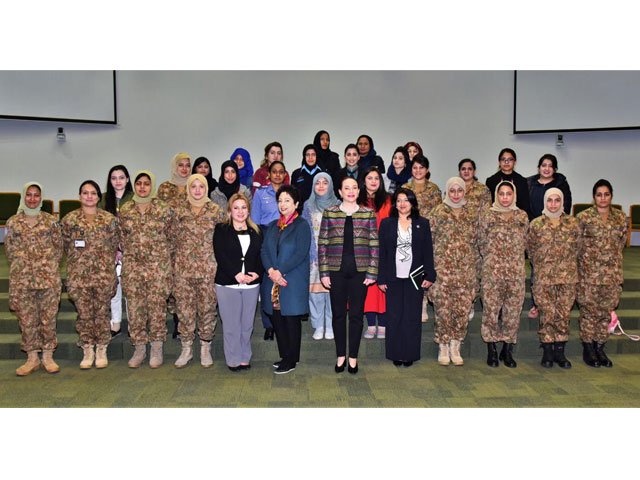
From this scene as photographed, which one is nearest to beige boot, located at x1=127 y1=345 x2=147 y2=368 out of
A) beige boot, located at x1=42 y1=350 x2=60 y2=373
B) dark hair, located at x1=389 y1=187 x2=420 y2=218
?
beige boot, located at x1=42 y1=350 x2=60 y2=373

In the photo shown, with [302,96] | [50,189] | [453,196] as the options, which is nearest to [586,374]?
[453,196]

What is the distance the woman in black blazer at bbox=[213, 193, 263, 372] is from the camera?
14.1 ft

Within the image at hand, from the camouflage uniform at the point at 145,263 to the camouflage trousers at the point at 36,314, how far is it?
59 cm

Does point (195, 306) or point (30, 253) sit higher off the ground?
point (30, 253)

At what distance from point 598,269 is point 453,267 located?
3.90 feet

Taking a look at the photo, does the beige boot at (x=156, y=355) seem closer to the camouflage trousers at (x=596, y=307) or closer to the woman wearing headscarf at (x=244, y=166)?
the woman wearing headscarf at (x=244, y=166)

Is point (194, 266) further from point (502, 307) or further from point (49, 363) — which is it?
point (502, 307)

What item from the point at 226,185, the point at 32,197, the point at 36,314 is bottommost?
the point at 36,314

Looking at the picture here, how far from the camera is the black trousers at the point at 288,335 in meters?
4.32

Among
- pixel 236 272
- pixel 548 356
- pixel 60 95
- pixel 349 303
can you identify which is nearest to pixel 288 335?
pixel 349 303

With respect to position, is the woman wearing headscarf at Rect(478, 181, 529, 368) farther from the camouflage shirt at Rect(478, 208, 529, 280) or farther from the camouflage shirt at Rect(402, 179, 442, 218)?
the camouflage shirt at Rect(402, 179, 442, 218)

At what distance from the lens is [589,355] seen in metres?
4.58

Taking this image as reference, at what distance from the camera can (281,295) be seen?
4.27 metres

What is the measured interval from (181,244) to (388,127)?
5635 mm
